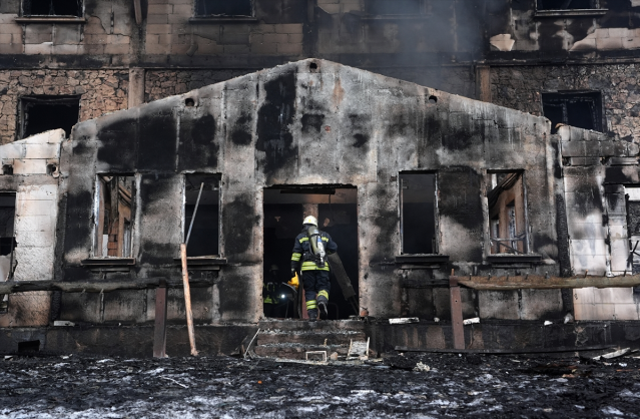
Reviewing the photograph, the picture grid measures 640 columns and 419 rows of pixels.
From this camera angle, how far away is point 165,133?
1296cm

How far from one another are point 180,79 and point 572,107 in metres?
9.62

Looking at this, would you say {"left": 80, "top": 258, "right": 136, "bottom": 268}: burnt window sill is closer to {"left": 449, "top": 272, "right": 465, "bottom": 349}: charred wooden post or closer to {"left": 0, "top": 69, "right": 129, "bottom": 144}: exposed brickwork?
{"left": 449, "top": 272, "right": 465, "bottom": 349}: charred wooden post

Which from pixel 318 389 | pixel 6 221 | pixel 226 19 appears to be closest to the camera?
pixel 318 389

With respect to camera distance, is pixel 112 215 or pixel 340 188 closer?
pixel 340 188

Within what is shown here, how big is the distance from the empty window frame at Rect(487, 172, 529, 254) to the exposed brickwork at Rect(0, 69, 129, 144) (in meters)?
8.98

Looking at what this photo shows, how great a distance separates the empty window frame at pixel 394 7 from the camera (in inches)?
734

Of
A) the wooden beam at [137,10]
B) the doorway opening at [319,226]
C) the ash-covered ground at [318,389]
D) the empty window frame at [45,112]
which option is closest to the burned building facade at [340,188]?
the ash-covered ground at [318,389]

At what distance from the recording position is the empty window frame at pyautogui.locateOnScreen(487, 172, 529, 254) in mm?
13031

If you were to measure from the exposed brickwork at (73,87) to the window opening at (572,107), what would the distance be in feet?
33.8

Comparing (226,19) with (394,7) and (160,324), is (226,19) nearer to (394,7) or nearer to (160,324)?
(394,7)

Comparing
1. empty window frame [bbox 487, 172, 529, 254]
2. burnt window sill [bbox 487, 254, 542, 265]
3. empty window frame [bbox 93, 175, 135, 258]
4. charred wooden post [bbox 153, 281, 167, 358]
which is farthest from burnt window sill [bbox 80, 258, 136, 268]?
empty window frame [bbox 487, 172, 529, 254]

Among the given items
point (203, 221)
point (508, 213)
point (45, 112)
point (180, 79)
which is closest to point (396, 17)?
point (180, 79)

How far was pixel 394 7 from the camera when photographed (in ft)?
61.3

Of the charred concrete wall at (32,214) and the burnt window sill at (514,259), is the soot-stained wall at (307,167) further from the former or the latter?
the charred concrete wall at (32,214)
